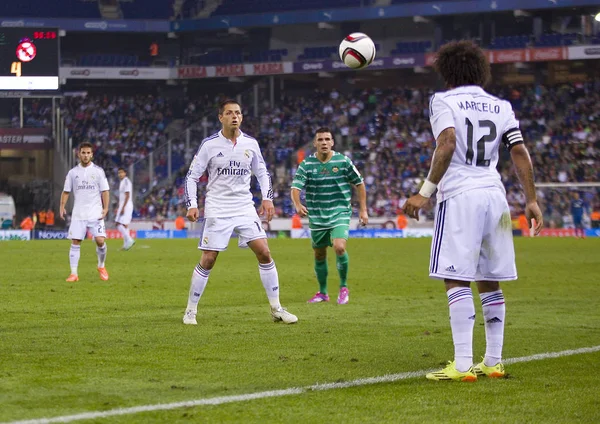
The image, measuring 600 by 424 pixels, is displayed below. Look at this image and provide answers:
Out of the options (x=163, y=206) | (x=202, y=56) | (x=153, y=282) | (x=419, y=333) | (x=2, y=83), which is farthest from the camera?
(x=202, y=56)

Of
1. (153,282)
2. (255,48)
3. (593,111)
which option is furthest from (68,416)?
(255,48)

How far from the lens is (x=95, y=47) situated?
61625 mm

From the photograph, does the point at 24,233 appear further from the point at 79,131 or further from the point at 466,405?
the point at 466,405

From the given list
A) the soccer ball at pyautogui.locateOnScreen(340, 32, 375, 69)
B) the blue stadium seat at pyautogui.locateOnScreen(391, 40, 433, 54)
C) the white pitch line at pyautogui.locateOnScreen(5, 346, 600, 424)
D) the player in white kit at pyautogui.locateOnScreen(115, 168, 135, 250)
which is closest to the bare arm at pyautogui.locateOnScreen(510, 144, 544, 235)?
the white pitch line at pyautogui.locateOnScreen(5, 346, 600, 424)

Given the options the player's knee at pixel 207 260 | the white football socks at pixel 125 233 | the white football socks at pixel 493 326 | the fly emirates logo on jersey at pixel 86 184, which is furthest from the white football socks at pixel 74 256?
the white football socks at pixel 493 326

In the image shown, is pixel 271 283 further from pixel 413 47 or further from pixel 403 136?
pixel 413 47

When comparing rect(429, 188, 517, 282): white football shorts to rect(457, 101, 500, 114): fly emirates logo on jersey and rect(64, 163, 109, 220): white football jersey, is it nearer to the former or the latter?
rect(457, 101, 500, 114): fly emirates logo on jersey

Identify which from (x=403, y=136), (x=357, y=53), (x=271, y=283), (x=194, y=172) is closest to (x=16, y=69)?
(x=403, y=136)

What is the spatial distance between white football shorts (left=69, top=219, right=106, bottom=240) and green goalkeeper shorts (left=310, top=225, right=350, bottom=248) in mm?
5557

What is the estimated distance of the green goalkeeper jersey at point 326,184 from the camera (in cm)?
1491

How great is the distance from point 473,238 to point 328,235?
7531 millimetres

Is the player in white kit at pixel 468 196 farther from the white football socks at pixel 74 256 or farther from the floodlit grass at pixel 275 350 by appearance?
the white football socks at pixel 74 256

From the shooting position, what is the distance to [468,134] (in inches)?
296

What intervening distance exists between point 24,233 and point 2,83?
852cm
